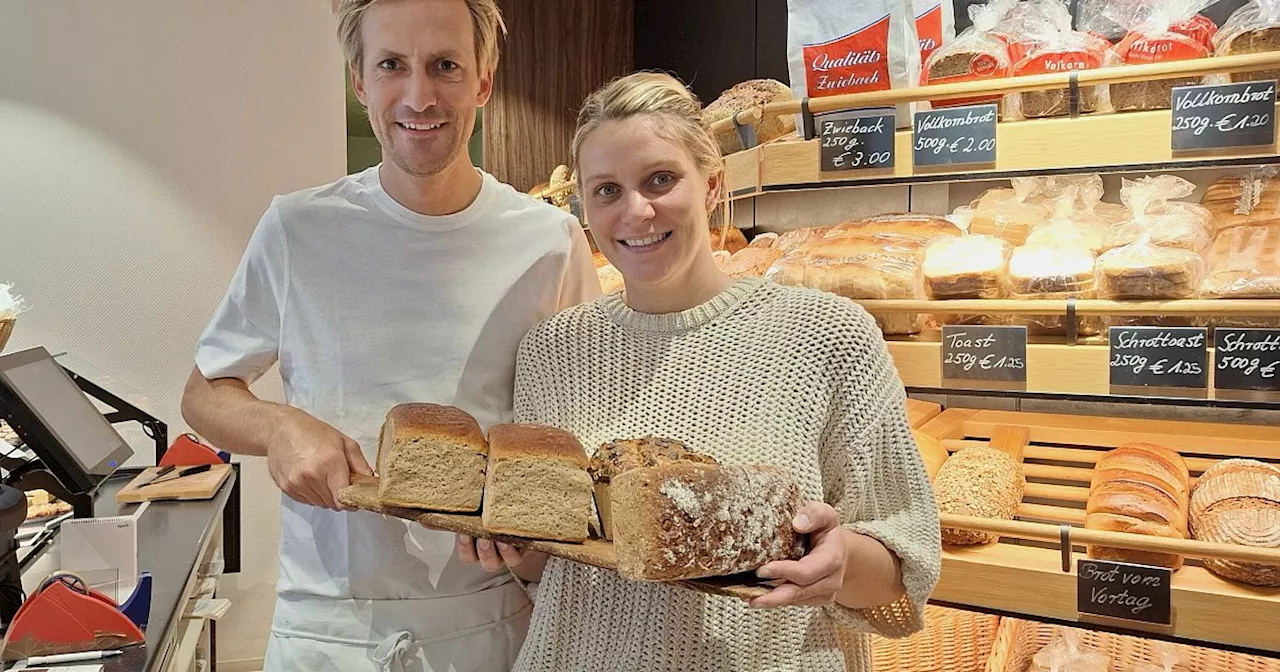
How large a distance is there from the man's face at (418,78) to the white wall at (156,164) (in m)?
3.11

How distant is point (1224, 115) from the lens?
59.8 inches

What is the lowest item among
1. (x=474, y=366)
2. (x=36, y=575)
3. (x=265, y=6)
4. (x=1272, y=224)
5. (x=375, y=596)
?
(x=36, y=575)

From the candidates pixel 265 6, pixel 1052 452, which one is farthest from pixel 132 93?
pixel 1052 452

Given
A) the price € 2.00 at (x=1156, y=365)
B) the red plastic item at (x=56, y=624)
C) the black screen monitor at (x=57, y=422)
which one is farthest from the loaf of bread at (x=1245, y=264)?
the black screen monitor at (x=57, y=422)

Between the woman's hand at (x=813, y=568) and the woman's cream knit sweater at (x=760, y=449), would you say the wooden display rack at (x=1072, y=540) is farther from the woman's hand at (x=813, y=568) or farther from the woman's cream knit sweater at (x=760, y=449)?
the woman's hand at (x=813, y=568)

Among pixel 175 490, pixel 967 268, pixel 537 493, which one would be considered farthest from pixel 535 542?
pixel 175 490

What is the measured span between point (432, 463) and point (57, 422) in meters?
1.83

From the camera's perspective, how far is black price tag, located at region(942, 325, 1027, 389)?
167cm

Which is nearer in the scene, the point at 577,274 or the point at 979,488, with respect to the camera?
the point at 577,274

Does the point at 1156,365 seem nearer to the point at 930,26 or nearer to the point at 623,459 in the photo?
the point at 930,26

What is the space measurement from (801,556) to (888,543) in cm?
20

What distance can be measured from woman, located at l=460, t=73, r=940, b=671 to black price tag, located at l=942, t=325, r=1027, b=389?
0.46 m

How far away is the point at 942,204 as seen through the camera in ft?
7.57

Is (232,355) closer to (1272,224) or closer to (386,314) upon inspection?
(386,314)
